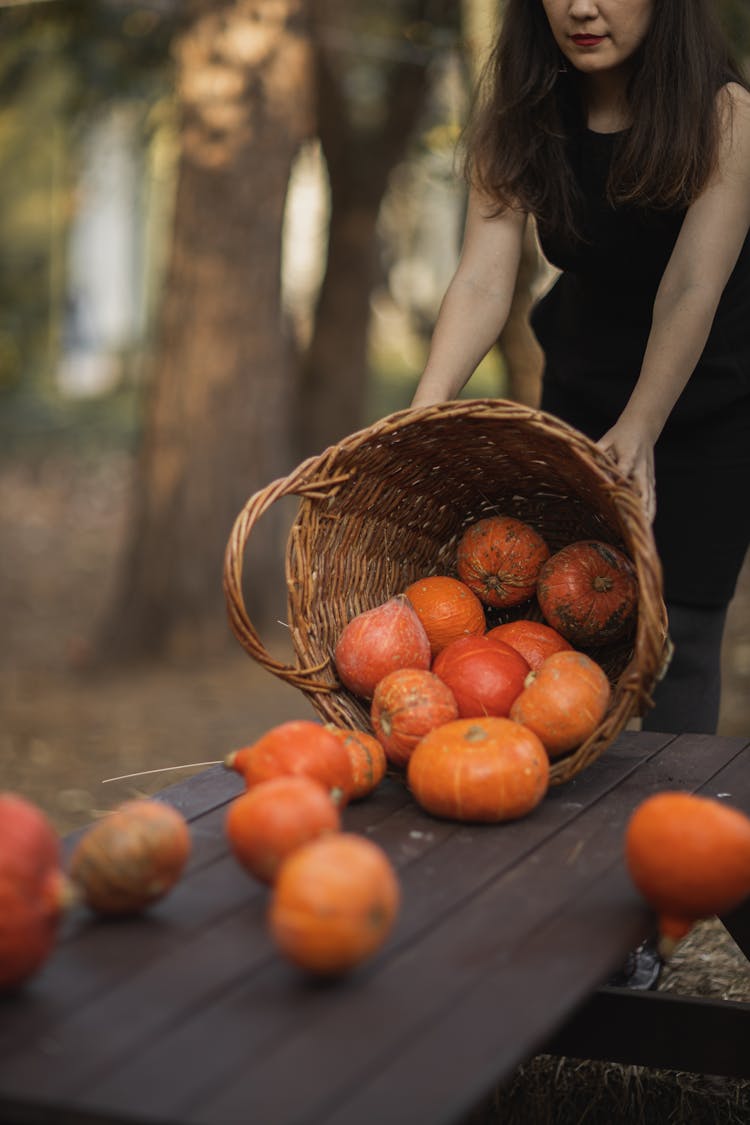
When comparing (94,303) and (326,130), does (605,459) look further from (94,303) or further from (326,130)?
(94,303)

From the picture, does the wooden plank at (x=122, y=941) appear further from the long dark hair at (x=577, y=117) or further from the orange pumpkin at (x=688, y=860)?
the long dark hair at (x=577, y=117)

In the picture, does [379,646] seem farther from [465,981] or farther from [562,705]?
[465,981]

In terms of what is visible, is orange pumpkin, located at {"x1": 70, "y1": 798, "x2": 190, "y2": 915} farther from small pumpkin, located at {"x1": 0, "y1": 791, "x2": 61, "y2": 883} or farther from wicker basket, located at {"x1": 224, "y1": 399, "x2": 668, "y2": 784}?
wicker basket, located at {"x1": 224, "y1": 399, "x2": 668, "y2": 784}

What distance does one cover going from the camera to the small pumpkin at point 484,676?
1.91 meters

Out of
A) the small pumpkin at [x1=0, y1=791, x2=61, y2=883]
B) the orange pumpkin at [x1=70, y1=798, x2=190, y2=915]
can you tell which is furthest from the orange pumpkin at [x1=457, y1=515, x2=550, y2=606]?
the small pumpkin at [x1=0, y1=791, x2=61, y2=883]

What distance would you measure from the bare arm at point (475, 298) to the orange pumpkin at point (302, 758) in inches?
31.2

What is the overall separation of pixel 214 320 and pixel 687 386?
11.5ft

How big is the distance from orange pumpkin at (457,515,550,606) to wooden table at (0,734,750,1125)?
45cm

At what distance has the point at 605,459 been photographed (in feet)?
6.01

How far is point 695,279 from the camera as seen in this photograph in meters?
2.10

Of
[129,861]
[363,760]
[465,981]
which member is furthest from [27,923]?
[363,760]

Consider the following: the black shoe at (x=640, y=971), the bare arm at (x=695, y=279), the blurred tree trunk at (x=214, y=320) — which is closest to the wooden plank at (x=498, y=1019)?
the bare arm at (x=695, y=279)

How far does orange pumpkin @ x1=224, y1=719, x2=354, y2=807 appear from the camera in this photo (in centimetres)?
167

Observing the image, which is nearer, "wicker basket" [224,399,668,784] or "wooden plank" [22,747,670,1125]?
"wooden plank" [22,747,670,1125]
